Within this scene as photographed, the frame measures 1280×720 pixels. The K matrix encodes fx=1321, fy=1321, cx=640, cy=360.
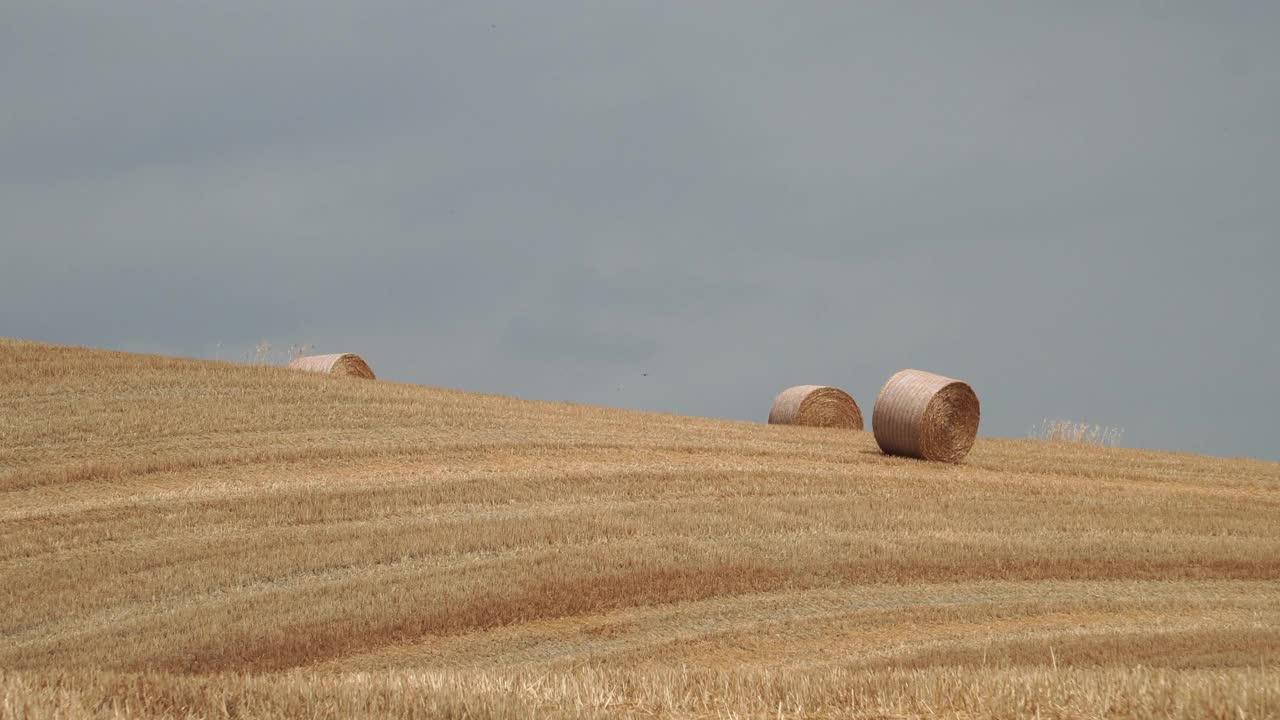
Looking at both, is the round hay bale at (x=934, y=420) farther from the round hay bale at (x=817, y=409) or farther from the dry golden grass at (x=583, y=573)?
the round hay bale at (x=817, y=409)

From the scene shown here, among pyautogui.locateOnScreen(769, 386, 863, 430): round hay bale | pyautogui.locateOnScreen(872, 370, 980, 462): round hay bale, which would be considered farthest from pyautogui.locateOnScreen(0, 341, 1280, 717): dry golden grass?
pyautogui.locateOnScreen(769, 386, 863, 430): round hay bale

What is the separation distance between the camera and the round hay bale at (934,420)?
2330 cm

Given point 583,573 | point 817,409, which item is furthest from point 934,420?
point 583,573

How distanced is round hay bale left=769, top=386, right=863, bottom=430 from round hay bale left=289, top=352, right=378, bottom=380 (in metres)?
9.57

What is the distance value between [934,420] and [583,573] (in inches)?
441

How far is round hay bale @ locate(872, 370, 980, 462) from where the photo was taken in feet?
76.4

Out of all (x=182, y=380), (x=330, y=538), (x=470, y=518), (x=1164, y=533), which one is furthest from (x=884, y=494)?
(x=182, y=380)

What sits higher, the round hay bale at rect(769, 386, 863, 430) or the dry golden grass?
the round hay bale at rect(769, 386, 863, 430)

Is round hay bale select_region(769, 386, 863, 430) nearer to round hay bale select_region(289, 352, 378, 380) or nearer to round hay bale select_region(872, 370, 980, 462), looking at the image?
round hay bale select_region(872, 370, 980, 462)

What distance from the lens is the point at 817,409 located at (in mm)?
29672

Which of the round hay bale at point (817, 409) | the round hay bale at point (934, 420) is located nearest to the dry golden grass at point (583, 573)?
the round hay bale at point (934, 420)

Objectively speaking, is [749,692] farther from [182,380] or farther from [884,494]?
[182,380]

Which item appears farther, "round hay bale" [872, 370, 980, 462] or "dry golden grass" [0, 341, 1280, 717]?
"round hay bale" [872, 370, 980, 462]

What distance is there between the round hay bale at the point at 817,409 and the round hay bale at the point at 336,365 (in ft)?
31.4
